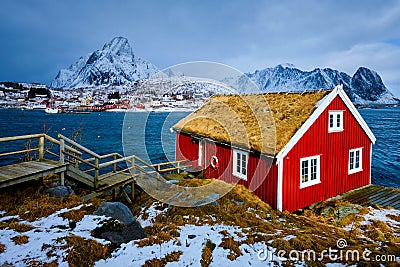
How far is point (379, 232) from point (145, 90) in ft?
33.0

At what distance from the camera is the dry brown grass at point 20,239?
574cm

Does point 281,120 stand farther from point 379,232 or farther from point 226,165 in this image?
point 379,232

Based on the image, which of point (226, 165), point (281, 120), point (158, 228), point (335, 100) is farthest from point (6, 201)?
point (335, 100)

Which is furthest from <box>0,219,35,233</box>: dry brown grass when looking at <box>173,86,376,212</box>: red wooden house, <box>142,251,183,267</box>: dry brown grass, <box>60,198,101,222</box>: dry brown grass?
<box>173,86,376,212</box>: red wooden house

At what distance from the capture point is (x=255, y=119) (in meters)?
14.5

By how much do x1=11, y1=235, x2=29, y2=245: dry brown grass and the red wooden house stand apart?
8693 millimetres

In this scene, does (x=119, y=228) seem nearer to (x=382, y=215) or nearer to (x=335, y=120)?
(x=382, y=215)

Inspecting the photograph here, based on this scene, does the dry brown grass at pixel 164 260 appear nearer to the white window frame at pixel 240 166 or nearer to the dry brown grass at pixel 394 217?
the white window frame at pixel 240 166

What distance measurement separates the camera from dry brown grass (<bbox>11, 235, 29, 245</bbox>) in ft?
18.8

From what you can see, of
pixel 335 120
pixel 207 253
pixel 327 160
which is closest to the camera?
pixel 207 253

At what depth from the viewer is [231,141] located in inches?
527

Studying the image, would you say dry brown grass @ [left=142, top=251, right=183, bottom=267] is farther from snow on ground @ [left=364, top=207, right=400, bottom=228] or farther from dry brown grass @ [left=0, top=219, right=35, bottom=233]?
snow on ground @ [left=364, top=207, right=400, bottom=228]
